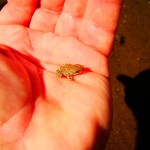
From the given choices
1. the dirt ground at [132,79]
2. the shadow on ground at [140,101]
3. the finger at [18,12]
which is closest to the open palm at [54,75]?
the finger at [18,12]

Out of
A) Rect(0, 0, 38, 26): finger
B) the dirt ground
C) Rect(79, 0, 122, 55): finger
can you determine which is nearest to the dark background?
the dirt ground

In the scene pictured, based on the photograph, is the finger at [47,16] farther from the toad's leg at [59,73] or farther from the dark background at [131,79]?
the dark background at [131,79]

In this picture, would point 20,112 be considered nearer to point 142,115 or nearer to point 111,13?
point 111,13

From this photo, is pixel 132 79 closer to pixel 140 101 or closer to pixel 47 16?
pixel 140 101

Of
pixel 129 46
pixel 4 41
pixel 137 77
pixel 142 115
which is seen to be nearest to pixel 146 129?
pixel 142 115

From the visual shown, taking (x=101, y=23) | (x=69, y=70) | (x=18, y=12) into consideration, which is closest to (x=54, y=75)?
(x=69, y=70)

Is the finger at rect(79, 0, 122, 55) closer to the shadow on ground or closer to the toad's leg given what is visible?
the toad's leg
